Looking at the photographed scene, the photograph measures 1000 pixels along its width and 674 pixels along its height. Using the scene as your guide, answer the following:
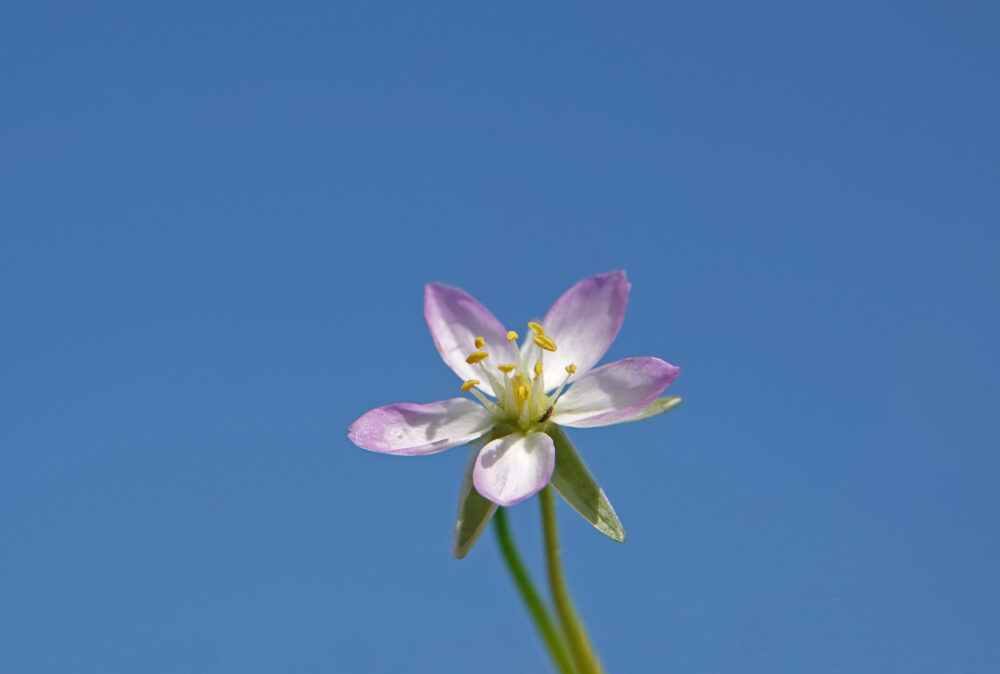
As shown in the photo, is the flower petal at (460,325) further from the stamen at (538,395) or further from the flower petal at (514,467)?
the flower petal at (514,467)

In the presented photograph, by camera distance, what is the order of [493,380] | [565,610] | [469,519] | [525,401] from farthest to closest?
[493,380], [525,401], [469,519], [565,610]

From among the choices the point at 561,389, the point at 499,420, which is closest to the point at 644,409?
the point at 561,389

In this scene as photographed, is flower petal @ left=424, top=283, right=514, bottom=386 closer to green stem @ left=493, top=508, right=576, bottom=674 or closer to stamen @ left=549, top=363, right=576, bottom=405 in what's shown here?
stamen @ left=549, top=363, right=576, bottom=405

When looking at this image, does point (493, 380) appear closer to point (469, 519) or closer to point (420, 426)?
point (420, 426)

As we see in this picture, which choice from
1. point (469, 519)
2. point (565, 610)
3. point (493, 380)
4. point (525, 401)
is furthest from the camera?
point (493, 380)

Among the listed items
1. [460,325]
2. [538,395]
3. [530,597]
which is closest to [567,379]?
[538,395]

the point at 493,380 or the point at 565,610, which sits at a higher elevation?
the point at 493,380

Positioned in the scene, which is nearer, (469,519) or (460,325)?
(469,519)

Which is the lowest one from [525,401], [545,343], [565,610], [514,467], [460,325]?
[565,610]
